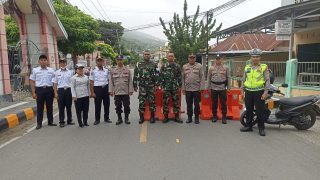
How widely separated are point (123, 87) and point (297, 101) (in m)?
3.95

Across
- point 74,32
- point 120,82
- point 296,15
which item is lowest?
point 120,82

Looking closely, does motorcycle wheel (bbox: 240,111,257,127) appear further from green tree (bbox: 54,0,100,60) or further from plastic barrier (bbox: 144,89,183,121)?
green tree (bbox: 54,0,100,60)

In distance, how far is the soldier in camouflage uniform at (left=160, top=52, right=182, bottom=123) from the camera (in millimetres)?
8078

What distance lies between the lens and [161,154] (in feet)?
17.8

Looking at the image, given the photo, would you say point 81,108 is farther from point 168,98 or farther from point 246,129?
point 246,129

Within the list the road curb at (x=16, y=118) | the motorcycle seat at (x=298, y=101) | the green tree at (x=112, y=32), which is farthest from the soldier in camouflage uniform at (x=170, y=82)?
the green tree at (x=112, y=32)

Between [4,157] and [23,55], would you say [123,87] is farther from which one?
[23,55]

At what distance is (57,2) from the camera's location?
2492 cm

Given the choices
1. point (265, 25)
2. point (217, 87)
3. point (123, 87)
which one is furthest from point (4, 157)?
point (265, 25)

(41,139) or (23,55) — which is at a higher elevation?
(23,55)

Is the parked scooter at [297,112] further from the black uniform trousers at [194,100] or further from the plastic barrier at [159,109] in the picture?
the plastic barrier at [159,109]

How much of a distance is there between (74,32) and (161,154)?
19.6 meters

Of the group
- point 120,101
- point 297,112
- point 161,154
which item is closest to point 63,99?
point 120,101

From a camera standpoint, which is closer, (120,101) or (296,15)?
(120,101)
